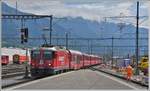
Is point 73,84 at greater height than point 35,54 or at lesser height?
lesser

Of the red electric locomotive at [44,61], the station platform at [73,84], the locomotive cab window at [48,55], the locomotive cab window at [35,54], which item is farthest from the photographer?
the locomotive cab window at [48,55]

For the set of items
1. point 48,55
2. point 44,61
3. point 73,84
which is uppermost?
point 48,55

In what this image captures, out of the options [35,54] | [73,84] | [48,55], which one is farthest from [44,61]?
[73,84]

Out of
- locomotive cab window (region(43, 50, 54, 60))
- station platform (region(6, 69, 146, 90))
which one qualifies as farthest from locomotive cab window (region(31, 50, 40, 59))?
station platform (region(6, 69, 146, 90))

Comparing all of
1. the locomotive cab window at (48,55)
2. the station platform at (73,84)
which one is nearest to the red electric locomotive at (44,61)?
the locomotive cab window at (48,55)

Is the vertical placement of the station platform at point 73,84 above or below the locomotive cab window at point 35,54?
below

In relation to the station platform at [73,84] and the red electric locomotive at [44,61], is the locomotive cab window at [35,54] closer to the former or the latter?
the red electric locomotive at [44,61]

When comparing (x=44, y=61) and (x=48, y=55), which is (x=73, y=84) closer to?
(x=44, y=61)

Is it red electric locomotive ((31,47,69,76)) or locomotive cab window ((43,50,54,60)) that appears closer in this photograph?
red electric locomotive ((31,47,69,76))

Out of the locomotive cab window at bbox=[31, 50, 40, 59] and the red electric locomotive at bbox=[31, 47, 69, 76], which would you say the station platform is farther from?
the locomotive cab window at bbox=[31, 50, 40, 59]

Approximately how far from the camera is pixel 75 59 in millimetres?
51062

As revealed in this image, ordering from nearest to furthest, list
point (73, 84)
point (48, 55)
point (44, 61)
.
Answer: point (73, 84) → point (44, 61) → point (48, 55)

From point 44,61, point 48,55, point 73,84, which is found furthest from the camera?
point 48,55

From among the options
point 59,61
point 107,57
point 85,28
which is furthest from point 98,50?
point 59,61
